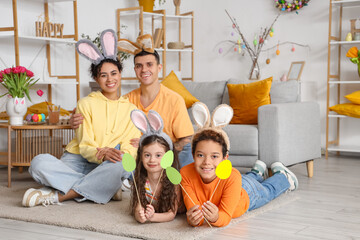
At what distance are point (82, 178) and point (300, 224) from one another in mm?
1168

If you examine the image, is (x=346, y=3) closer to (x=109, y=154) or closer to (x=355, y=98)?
(x=355, y=98)

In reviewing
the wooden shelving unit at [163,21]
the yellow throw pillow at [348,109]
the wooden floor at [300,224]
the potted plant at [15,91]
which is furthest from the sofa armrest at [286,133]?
the wooden shelving unit at [163,21]

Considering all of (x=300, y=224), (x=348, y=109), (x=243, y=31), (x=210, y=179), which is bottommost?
(x=300, y=224)

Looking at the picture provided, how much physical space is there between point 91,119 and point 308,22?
298 centimetres

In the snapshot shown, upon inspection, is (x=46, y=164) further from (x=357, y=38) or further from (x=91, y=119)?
(x=357, y=38)

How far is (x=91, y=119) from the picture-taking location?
8.96 ft

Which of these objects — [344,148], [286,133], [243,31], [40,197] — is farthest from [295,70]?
[40,197]

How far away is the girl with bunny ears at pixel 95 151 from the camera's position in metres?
2.60

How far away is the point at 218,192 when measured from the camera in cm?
219

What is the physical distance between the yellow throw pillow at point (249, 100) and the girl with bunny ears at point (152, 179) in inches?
57.1

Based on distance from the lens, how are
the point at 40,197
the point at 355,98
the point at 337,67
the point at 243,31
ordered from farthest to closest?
the point at 243,31, the point at 337,67, the point at 355,98, the point at 40,197

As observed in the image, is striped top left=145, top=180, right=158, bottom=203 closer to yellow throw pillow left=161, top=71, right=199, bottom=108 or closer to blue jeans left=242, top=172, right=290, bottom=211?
blue jeans left=242, top=172, right=290, bottom=211

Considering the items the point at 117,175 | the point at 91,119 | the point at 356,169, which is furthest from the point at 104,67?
the point at 356,169

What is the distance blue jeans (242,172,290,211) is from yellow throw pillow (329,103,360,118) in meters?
1.64
